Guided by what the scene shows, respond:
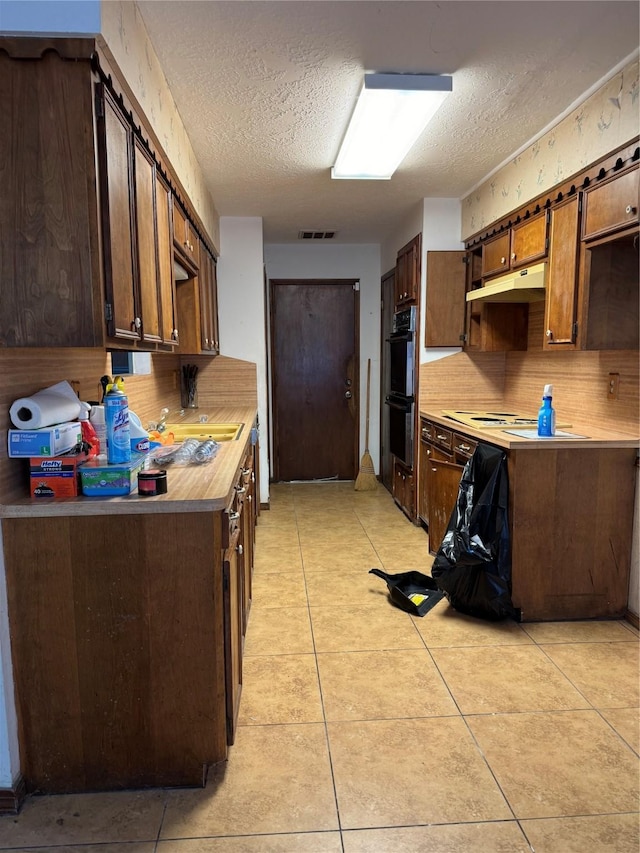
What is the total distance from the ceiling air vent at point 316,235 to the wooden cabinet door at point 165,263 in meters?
2.76

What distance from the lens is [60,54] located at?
54.7 inches

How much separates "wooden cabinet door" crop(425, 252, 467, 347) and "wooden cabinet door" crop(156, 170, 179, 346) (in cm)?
218

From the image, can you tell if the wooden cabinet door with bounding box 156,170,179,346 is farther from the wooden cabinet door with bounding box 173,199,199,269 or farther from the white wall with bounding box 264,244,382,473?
the white wall with bounding box 264,244,382,473

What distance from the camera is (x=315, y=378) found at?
5.59m

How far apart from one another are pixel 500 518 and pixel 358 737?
1.23 m

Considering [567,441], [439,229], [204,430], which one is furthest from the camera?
[439,229]

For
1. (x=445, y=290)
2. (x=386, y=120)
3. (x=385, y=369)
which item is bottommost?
(x=385, y=369)

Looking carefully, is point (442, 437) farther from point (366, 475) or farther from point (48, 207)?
point (48, 207)

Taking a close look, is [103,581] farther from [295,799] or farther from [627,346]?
[627,346]

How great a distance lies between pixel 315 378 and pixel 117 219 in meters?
4.04

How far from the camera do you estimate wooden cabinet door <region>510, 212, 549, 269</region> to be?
2941mm

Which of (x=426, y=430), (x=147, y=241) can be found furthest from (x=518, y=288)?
(x=147, y=241)

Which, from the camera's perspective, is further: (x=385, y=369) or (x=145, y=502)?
(x=385, y=369)

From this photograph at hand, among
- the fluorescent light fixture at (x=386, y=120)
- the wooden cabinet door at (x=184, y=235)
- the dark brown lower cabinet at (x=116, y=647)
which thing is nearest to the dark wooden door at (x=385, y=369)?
the fluorescent light fixture at (x=386, y=120)
